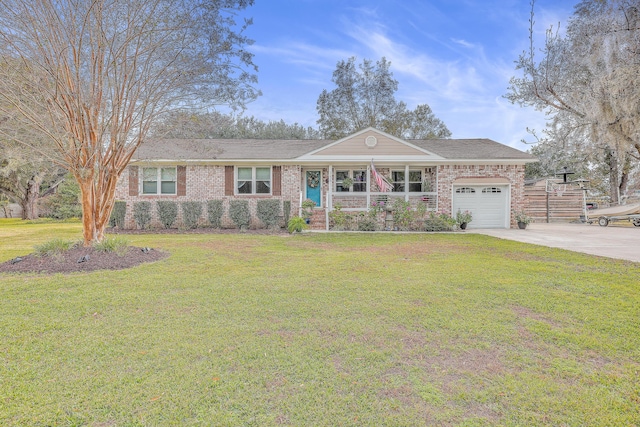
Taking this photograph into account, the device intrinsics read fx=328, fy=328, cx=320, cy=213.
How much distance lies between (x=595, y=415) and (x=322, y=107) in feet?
97.1

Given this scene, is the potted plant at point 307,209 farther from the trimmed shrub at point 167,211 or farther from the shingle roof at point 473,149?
the shingle roof at point 473,149

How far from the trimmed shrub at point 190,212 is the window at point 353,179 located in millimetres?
6657

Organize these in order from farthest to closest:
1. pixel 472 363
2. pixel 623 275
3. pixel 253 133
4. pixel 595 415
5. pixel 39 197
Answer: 1. pixel 253 133
2. pixel 39 197
3. pixel 623 275
4. pixel 472 363
5. pixel 595 415

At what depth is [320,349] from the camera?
3.08 metres

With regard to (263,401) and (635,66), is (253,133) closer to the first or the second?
(635,66)

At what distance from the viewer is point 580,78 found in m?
8.77

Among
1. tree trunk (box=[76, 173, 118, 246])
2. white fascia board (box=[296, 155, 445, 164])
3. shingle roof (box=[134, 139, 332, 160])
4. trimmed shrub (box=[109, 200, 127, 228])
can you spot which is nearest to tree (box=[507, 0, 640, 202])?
white fascia board (box=[296, 155, 445, 164])

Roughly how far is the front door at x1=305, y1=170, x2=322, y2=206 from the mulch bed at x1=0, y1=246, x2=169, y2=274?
9.34 m

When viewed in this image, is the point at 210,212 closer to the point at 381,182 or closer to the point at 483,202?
the point at 381,182

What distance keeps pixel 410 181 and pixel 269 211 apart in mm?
7084

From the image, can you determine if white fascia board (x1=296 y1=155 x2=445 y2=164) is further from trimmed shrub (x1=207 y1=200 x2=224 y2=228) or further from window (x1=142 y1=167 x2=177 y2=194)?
window (x1=142 y1=167 x2=177 y2=194)

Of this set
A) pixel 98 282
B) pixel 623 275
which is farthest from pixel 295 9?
pixel 623 275

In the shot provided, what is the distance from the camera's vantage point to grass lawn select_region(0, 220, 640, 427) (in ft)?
7.28

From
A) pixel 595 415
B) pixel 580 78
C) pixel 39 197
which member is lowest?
pixel 595 415
